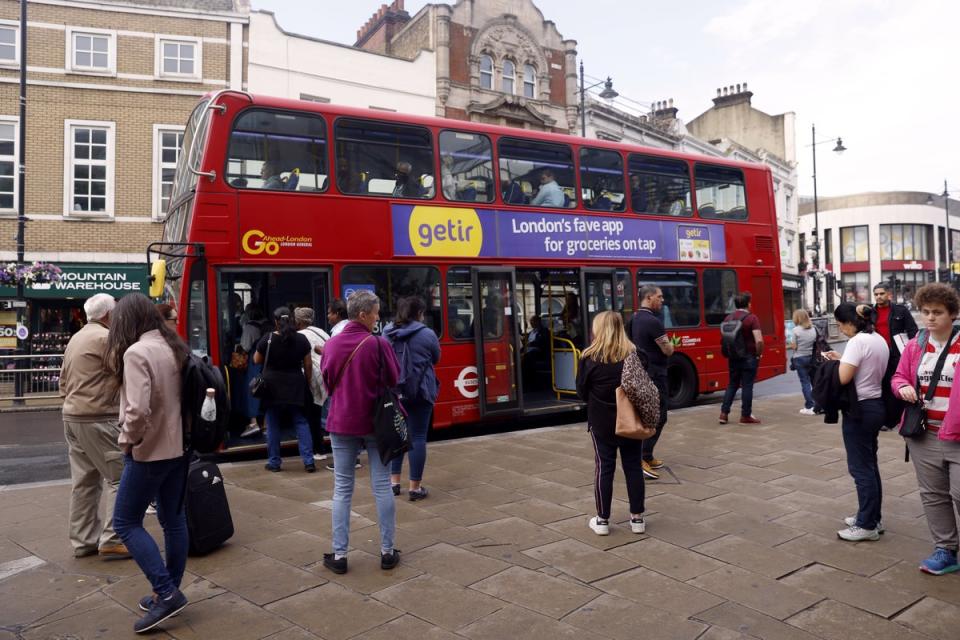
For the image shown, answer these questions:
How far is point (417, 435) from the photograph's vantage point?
6324 mm

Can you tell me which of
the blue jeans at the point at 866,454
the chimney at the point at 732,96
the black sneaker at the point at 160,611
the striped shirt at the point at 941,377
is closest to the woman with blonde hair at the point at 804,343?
the blue jeans at the point at 866,454

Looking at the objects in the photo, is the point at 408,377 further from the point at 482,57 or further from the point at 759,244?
the point at 482,57

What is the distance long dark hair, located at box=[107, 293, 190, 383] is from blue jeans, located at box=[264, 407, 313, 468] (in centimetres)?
343

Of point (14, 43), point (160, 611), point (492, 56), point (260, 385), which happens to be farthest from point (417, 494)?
point (492, 56)

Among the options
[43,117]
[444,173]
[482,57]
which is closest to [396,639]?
[444,173]

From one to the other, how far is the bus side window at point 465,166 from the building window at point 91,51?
1515cm

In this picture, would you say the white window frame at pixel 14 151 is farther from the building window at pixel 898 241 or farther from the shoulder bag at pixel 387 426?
the building window at pixel 898 241

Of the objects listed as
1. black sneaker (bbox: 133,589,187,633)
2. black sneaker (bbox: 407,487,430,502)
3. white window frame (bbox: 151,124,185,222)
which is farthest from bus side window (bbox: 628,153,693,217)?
white window frame (bbox: 151,124,185,222)

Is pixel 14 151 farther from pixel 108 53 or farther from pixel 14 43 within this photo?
pixel 108 53

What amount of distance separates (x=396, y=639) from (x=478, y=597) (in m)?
0.66

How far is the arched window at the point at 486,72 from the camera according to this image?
2602 centimetres

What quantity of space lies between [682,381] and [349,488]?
8.50 m

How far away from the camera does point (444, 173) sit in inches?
373

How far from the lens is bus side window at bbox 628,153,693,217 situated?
1126 centimetres
